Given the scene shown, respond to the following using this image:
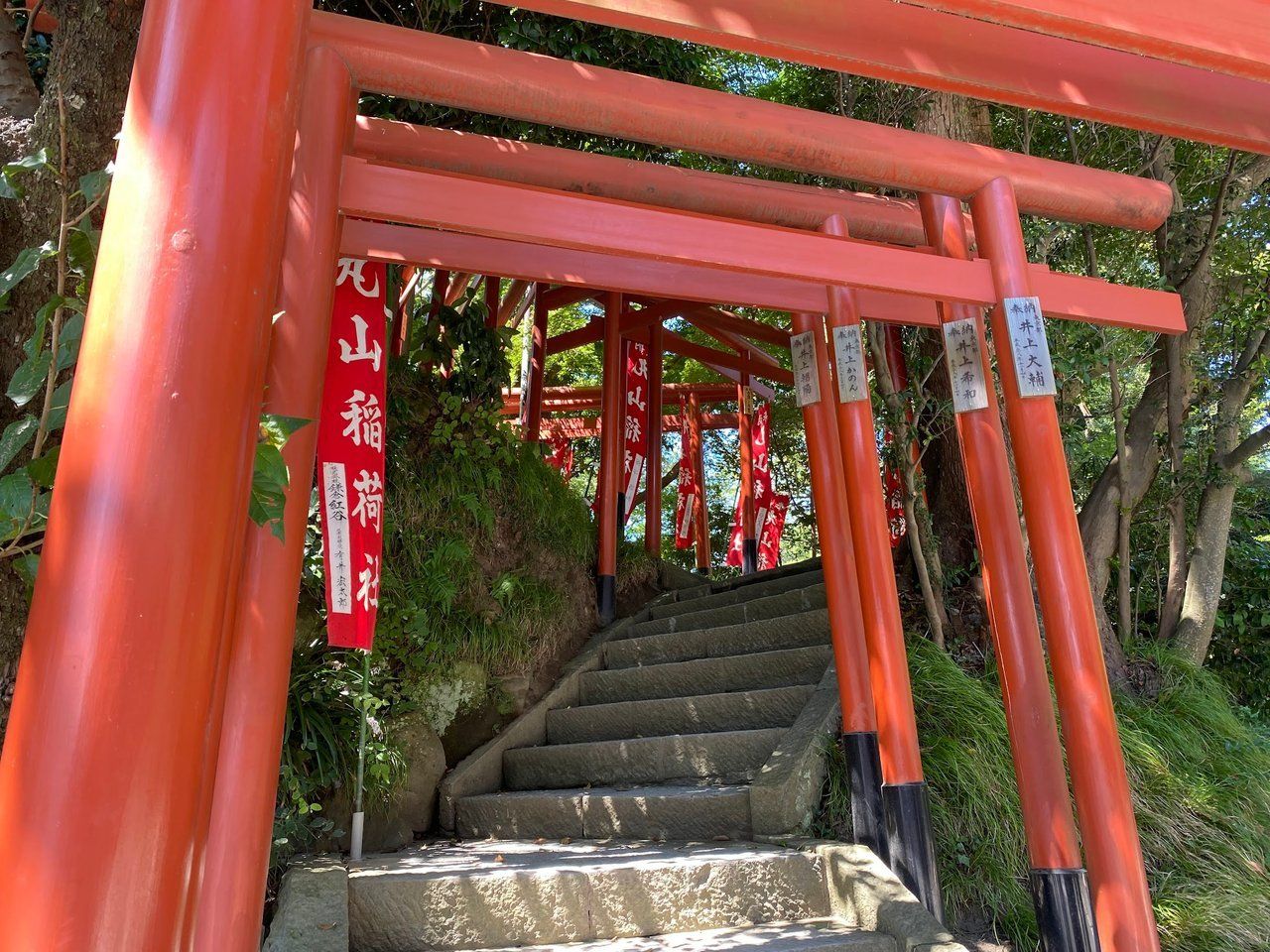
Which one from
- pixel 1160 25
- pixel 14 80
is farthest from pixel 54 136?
pixel 1160 25

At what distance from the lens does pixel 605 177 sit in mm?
3920

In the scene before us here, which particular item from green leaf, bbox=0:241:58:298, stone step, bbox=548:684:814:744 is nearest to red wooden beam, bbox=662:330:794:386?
stone step, bbox=548:684:814:744

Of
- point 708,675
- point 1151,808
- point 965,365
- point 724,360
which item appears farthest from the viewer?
point 724,360

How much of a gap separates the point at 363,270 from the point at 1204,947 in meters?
4.52

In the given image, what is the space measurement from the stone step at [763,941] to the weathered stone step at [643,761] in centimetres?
112

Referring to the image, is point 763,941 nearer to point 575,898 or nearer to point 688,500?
point 575,898

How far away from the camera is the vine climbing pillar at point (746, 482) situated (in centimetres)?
1154

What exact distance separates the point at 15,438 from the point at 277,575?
39.6 inches

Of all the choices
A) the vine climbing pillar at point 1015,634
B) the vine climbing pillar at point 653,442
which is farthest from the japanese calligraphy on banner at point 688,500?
the vine climbing pillar at point 1015,634

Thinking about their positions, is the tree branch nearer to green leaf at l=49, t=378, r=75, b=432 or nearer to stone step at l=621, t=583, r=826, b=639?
stone step at l=621, t=583, r=826, b=639

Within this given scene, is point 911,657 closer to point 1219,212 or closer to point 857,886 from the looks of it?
point 857,886

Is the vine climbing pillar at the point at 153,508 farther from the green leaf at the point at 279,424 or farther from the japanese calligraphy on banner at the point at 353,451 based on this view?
the japanese calligraphy on banner at the point at 353,451

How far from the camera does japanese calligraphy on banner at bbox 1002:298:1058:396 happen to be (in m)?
3.75

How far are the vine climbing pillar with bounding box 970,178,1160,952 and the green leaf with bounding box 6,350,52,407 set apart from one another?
3.26m
